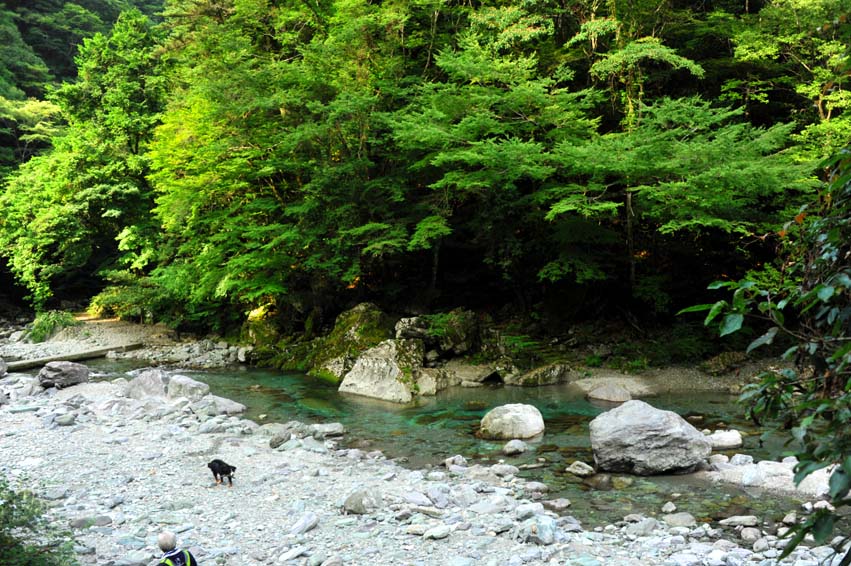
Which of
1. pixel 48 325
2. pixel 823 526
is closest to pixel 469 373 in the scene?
pixel 823 526

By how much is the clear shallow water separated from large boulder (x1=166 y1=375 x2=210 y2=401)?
869 mm

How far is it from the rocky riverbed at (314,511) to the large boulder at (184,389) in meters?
2.27

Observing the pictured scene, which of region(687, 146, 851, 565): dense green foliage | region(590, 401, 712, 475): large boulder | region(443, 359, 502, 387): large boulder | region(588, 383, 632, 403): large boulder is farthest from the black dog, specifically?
region(588, 383, 632, 403): large boulder

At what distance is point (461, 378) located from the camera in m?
13.0

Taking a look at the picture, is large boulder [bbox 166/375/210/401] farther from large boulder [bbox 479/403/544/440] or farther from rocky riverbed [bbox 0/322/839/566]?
large boulder [bbox 479/403/544/440]

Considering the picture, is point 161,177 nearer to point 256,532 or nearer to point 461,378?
point 461,378

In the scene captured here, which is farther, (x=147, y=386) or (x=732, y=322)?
(x=147, y=386)

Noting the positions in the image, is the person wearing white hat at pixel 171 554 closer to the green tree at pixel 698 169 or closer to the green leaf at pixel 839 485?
the green leaf at pixel 839 485

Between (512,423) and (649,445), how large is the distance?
7.21ft

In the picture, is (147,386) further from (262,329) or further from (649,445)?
(649,445)

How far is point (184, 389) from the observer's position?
11266mm

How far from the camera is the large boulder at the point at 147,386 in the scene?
37.2 feet

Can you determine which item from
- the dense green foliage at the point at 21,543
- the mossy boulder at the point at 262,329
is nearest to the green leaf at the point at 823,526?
the dense green foliage at the point at 21,543

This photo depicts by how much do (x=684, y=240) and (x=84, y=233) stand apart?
20.3 metres
